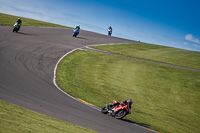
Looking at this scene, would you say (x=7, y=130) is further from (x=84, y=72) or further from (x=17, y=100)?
(x=84, y=72)

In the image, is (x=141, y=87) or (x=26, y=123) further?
(x=141, y=87)

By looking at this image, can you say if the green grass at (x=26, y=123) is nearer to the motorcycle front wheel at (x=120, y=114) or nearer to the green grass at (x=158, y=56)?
the motorcycle front wheel at (x=120, y=114)

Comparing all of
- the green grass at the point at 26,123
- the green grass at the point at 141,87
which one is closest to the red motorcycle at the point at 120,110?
the green grass at the point at 141,87

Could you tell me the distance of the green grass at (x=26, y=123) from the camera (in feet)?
18.4

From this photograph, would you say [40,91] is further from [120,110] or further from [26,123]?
[26,123]

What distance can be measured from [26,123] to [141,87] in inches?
507

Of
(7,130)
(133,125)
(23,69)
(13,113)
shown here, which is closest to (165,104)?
(133,125)

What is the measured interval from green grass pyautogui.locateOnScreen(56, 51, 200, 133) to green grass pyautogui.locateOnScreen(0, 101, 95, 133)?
5628 mm

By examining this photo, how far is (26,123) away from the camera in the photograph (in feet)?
20.6

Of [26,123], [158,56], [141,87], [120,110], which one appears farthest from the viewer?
[158,56]

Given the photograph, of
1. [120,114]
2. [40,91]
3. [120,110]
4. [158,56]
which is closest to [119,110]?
[120,110]

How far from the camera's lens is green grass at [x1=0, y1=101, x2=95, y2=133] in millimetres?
5607

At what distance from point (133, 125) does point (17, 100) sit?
211 inches

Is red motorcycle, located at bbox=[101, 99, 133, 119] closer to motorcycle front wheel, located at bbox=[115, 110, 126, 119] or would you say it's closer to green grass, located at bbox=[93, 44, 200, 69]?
motorcycle front wheel, located at bbox=[115, 110, 126, 119]
